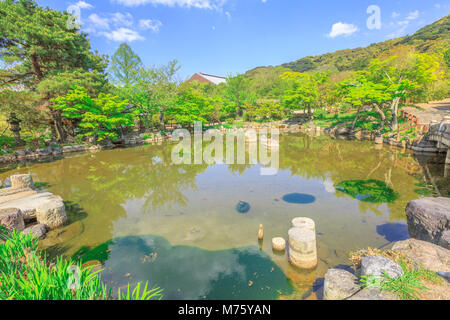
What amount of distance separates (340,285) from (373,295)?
2.15 feet

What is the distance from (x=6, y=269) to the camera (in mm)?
3400

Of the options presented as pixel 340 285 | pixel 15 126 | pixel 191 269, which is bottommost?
pixel 191 269

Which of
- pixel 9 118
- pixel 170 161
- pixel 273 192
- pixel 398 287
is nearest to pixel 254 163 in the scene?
pixel 273 192

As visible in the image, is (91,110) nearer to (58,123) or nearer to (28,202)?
(58,123)

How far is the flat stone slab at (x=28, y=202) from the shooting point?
22.4 ft

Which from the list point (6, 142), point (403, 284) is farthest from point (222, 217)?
point (6, 142)

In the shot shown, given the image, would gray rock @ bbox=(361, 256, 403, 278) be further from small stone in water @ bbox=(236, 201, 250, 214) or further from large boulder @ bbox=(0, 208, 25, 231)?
large boulder @ bbox=(0, 208, 25, 231)

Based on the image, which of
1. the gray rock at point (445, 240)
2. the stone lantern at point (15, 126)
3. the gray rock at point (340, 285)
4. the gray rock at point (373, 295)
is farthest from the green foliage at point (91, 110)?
the gray rock at point (445, 240)

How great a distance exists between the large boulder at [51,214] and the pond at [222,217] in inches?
12.8

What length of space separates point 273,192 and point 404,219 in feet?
15.7

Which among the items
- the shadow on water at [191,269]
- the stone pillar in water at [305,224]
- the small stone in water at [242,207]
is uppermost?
the stone pillar in water at [305,224]

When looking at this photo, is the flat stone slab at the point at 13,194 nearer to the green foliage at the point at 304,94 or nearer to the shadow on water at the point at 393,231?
the shadow on water at the point at 393,231

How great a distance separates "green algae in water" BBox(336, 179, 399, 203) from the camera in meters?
8.68

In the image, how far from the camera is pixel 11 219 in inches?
227
